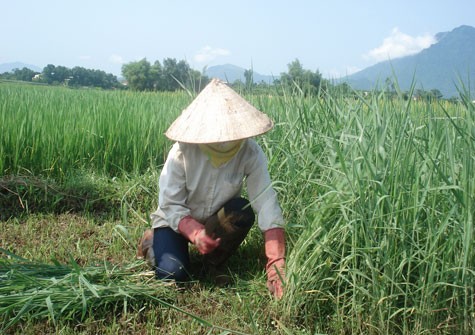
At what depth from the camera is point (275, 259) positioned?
6.42ft

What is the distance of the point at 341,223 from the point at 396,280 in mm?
264

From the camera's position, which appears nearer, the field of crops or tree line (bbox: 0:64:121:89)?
the field of crops

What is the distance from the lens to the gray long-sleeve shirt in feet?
6.82

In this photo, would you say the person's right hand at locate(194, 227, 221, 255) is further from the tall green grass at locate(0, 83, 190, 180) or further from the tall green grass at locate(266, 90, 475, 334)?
the tall green grass at locate(0, 83, 190, 180)

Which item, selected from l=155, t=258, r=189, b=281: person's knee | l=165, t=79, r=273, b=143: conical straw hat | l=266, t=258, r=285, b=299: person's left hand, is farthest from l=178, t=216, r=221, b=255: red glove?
l=165, t=79, r=273, b=143: conical straw hat

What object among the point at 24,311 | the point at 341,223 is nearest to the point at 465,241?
the point at 341,223

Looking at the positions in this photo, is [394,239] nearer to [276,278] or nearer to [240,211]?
[276,278]

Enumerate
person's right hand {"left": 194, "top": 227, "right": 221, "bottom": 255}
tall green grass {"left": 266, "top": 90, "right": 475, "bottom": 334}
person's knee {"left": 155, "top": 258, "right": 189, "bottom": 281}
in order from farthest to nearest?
person's knee {"left": 155, "top": 258, "right": 189, "bottom": 281}
person's right hand {"left": 194, "top": 227, "right": 221, "bottom": 255}
tall green grass {"left": 266, "top": 90, "right": 475, "bottom": 334}

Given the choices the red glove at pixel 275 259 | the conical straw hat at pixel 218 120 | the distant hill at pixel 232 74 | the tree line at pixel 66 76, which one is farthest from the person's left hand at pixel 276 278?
the tree line at pixel 66 76

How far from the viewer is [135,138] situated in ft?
12.1

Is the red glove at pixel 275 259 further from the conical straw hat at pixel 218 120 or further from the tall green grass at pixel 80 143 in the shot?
the tall green grass at pixel 80 143

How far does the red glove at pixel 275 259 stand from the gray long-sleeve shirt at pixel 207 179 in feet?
0.22

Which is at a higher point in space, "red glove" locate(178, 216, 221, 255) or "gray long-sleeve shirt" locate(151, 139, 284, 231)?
"gray long-sleeve shirt" locate(151, 139, 284, 231)

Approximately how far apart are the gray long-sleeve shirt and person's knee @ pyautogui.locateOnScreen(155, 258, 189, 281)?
0.15 metres
